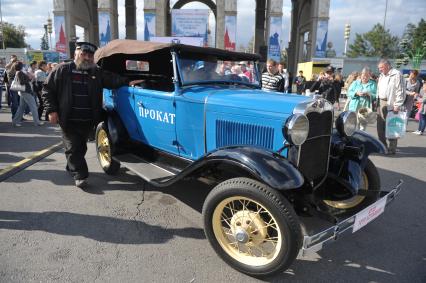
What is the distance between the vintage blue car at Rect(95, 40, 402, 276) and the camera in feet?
8.12

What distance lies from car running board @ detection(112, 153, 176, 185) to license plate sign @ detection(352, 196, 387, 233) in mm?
1790

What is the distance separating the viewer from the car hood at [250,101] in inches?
112

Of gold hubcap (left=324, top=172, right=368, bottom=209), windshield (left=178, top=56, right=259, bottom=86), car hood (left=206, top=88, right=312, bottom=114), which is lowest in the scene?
gold hubcap (left=324, top=172, right=368, bottom=209)

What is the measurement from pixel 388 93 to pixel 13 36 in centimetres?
6887

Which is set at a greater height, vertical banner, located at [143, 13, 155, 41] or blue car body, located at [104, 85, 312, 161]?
vertical banner, located at [143, 13, 155, 41]

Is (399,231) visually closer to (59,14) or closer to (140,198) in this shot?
(140,198)

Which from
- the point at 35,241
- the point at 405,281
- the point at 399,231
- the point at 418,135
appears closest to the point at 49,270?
the point at 35,241

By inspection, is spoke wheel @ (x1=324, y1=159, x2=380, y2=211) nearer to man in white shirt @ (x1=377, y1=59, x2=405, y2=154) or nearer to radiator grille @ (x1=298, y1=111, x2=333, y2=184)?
radiator grille @ (x1=298, y1=111, x2=333, y2=184)

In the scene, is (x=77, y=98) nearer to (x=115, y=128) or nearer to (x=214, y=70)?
(x=115, y=128)

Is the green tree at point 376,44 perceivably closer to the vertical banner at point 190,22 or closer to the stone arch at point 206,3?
the stone arch at point 206,3

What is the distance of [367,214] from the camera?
257 cm

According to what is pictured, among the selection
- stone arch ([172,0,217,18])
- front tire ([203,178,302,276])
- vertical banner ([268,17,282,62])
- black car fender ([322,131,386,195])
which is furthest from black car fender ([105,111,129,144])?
stone arch ([172,0,217,18])

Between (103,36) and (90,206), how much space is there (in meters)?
24.2

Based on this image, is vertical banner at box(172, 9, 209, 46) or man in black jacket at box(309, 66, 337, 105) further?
vertical banner at box(172, 9, 209, 46)
